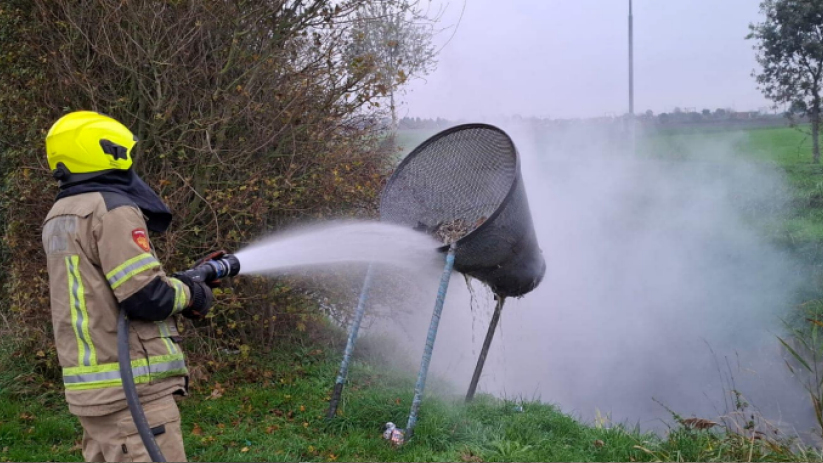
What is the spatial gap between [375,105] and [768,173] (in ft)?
29.2

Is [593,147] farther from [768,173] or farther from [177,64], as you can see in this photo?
[177,64]

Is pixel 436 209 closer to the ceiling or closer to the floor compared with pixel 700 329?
closer to the ceiling

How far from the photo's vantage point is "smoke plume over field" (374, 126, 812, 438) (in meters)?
7.99

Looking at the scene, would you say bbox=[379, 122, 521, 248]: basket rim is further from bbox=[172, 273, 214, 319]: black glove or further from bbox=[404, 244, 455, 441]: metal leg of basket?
bbox=[172, 273, 214, 319]: black glove

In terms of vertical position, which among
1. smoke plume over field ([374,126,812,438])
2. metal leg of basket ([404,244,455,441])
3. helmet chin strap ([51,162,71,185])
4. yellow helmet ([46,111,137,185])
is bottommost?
smoke plume over field ([374,126,812,438])

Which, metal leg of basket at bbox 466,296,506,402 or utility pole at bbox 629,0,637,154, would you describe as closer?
metal leg of basket at bbox 466,296,506,402

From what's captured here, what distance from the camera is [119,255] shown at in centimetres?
244

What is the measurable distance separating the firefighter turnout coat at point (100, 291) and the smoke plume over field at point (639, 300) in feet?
14.1

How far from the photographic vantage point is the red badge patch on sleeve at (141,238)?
247 centimetres

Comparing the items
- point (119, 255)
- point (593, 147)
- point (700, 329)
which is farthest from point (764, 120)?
point (119, 255)

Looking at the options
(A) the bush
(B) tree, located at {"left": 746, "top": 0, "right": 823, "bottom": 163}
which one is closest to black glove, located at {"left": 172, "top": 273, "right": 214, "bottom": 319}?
(A) the bush

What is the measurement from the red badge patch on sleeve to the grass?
209cm

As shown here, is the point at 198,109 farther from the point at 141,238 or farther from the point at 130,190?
the point at 141,238

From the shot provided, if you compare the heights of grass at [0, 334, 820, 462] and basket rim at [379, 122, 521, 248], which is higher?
basket rim at [379, 122, 521, 248]
